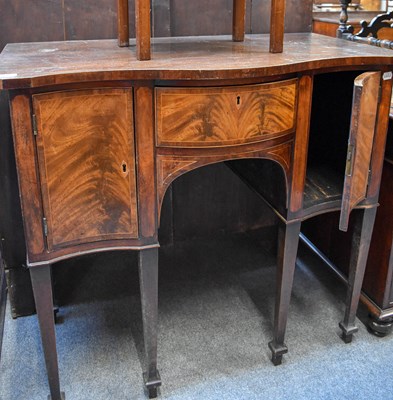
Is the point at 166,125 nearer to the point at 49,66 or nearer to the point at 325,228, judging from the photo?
the point at 49,66

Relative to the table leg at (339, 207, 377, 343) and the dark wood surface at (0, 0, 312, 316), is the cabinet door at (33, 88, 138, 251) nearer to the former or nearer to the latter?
the dark wood surface at (0, 0, 312, 316)

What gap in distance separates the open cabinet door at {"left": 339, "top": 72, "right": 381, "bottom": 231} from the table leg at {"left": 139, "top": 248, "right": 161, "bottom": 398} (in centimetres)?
49

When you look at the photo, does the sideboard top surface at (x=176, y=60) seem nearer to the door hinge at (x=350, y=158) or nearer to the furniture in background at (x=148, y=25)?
the furniture in background at (x=148, y=25)

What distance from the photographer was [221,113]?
1.25 m

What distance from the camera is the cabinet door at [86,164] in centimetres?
117

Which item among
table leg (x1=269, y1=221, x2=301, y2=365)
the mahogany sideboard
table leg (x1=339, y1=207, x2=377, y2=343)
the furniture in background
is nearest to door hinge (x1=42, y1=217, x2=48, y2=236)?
the mahogany sideboard

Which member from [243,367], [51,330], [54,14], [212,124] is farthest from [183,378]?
[54,14]

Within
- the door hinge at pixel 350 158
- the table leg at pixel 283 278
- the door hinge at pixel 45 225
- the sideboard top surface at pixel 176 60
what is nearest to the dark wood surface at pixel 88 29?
the sideboard top surface at pixel 176 60

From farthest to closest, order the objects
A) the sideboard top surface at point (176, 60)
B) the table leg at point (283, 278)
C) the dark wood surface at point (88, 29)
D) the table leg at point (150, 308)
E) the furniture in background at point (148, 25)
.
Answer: the dark wood surface at point (88, 29), the table leg at point (283, 278), the table leg at point (150, 308), the furniture in background at point (148, 25), the sideboard top surface at point (176, 60)

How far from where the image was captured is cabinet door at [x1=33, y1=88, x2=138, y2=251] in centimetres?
117

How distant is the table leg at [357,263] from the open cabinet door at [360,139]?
0.13 meters

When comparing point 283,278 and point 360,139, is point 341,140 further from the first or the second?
point 283,278

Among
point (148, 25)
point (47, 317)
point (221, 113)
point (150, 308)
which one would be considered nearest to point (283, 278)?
point (150, 308)

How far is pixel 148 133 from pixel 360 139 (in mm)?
544
